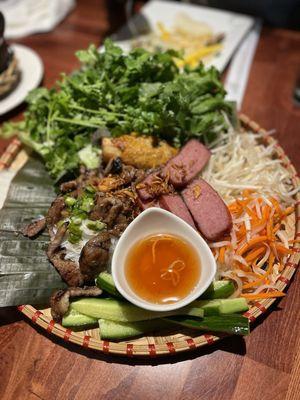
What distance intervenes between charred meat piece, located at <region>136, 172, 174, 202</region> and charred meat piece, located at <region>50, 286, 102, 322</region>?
2.40ft

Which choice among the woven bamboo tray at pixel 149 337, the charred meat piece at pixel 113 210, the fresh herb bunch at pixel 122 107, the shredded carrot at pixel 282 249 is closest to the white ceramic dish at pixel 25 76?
the fresh herb bunch at pixel 122 107

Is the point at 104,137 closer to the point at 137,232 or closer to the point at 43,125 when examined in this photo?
the point at 43,125

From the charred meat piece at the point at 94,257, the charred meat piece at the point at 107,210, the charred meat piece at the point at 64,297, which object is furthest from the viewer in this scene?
the charred meat piece at the point at 107,210

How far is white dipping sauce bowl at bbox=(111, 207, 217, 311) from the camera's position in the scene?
7.00 ft

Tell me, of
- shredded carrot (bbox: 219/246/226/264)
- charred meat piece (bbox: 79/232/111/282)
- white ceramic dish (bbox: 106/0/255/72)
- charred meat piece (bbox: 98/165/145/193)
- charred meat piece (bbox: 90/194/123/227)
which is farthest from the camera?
white ceramic dish (bbox: 106/0/255/72)

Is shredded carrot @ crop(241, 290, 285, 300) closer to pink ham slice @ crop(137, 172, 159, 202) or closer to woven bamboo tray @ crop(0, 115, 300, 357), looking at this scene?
woven bamboo tray @ crop(0, 115, 300, 357)

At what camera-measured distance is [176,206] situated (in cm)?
267

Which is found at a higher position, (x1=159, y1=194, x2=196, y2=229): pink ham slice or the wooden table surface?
(x1=159, y1=194, x2=196, y2=229): pink ham slice

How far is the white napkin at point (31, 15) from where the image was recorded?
5.20 meters

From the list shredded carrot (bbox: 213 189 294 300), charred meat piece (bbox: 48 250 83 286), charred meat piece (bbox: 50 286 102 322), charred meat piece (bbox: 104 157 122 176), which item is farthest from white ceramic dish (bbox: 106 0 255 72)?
charred meat piece (bbox: 50 286 102 322)

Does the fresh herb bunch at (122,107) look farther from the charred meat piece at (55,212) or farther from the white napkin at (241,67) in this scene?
the white napkin at (241,67)

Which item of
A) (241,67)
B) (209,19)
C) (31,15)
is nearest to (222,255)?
(241,67)

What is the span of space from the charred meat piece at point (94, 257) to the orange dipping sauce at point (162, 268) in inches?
6.1

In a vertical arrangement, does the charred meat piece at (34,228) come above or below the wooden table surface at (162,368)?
above
